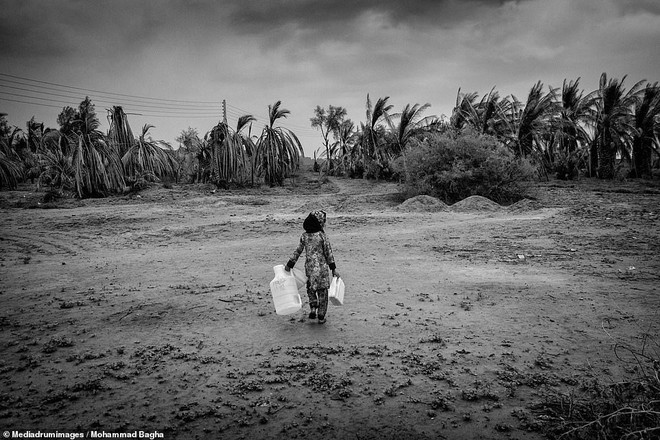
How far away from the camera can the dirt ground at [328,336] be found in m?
2.86

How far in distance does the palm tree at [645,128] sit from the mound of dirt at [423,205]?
21.9 metres

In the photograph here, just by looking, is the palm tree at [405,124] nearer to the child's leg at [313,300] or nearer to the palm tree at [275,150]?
the palm tree at [275,150]

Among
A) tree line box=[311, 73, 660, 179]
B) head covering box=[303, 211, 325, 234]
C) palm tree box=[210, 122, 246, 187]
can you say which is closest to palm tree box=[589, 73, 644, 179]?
tree line box=[311, 73, 660, 179]

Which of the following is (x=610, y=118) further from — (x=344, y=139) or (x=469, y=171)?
(x=344, y=139)

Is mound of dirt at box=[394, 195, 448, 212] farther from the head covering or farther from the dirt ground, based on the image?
the head covering

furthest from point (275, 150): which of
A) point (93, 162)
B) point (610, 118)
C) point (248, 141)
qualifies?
point (610, 118)

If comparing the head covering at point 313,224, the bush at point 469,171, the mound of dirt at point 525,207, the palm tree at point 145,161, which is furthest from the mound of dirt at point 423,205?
the palm tree at point 145,161

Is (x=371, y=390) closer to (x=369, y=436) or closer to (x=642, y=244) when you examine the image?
(x=369, y=436)

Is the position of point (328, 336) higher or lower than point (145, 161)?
lower

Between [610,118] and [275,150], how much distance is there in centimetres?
2588

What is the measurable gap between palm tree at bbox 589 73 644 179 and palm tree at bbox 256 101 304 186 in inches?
939

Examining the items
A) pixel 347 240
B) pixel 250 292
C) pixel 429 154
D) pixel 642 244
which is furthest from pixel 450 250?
pixel 429 154

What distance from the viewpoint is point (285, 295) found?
4.40 metres

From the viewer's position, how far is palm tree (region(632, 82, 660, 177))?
88.0 ft
